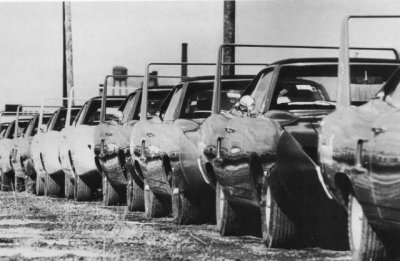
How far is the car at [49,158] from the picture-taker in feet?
65.6

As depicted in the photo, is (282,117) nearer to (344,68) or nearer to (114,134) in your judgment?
(344,68)

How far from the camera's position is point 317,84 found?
34.8 ft

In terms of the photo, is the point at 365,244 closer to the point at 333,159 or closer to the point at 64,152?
the point at 333,159

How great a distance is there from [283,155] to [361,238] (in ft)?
4.20

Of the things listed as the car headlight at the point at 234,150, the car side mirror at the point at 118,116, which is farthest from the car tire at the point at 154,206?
the car headlight at the point at 234,150

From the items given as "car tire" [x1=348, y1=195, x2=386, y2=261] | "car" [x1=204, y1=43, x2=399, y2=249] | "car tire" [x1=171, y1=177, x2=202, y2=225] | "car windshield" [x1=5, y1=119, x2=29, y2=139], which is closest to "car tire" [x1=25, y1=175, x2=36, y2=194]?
"car windshield" [x1=5, y1=119, x2=29, y2=139]

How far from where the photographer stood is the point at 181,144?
12.2m

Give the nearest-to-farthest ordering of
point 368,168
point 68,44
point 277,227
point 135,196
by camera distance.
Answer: point 368,168 → point 277,227 → point 135,196 → point 68,44

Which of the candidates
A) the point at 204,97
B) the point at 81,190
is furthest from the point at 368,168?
the point at 81,190

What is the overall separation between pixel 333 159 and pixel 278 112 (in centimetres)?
125

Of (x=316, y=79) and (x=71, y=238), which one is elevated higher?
(x=316, y=79)

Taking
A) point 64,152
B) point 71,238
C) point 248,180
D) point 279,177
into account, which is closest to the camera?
point 279,177

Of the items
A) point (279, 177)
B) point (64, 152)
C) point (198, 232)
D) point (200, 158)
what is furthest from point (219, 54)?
point (64, 152)

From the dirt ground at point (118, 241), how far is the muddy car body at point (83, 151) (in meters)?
2.47
